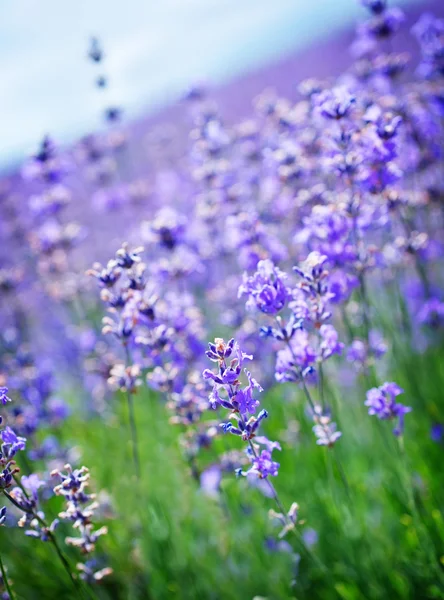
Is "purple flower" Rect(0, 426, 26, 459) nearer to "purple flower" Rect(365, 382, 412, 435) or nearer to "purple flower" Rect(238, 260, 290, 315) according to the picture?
"purple flower" Rect(238, 260, 290, 315)

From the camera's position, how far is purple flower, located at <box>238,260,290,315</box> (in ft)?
5.65

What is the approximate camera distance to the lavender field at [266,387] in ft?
6.53

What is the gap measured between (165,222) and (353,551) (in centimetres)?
208

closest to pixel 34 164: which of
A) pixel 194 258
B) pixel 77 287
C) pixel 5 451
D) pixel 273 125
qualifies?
pixel 77 287

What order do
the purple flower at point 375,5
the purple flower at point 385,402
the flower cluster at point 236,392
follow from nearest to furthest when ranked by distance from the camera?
the flower cluster at point 236,392 → the purple flower at point 385,402 → the purple flower at point 375,5

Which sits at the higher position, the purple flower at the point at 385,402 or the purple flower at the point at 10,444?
the purple flower at the point at 10,444

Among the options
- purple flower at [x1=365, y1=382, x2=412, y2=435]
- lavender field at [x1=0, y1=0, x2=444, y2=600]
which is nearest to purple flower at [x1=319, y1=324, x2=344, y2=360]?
lavender field at [x1=0, y1=0, x2=444, y2=600]

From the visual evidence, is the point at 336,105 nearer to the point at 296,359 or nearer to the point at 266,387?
the point at 296,359

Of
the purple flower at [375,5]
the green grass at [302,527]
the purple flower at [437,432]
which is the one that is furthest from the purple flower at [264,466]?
the purple flower at [375,5]

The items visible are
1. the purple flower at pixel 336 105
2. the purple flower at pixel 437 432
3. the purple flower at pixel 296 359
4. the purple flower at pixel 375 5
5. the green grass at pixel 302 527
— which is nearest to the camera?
the purple flower at pixel 296 359

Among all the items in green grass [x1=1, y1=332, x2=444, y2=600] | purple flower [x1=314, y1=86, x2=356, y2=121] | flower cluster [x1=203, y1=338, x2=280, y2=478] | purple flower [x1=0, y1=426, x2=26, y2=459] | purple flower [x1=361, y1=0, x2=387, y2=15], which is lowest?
green grass [x1=1, y1=332, x2=444, y2=600]

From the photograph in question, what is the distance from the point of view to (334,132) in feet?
7.67

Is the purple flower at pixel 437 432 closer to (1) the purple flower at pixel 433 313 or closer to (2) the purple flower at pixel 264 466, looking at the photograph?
(1) the purple flower at pixel 433 313

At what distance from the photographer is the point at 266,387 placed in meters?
3.61
